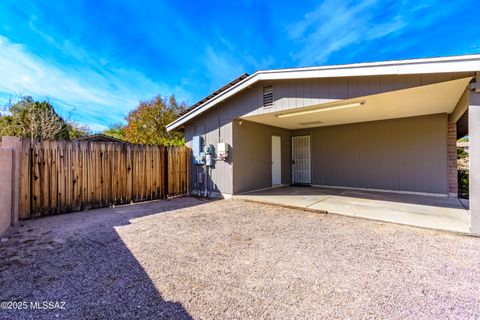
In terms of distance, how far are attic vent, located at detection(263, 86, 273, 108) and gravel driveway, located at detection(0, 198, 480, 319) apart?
3.41 m

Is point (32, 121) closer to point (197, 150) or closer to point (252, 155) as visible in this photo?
point (197, 150)

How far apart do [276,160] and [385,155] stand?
384cm

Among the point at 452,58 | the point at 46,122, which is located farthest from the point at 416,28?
the point at 46,122

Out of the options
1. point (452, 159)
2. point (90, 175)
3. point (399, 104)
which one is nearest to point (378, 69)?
point (399, 104)

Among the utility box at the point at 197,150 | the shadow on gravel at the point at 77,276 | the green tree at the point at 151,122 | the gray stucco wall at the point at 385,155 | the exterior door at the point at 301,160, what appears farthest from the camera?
the green tree at the point at 151,122

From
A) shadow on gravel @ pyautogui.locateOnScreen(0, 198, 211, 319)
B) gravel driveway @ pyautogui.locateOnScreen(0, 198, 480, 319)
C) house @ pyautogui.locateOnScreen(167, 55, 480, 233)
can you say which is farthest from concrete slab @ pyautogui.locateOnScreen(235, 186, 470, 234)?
shadow on gravel @ pyautogui.locateOnScreen(0, 198, 211, 319)

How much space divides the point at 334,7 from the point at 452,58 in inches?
175

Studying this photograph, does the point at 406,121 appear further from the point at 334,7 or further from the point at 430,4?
the point at 334,7

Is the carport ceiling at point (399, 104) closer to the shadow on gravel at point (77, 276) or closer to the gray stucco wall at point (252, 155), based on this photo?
the gray stucco wall at point (252, 155)

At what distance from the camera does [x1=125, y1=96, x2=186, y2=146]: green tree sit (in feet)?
51.2

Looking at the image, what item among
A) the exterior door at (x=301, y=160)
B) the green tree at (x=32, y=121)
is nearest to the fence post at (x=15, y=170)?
the green tree at (x=32, y=121)

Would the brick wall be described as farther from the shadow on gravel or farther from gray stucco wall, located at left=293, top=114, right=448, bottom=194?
the shadow on gravel

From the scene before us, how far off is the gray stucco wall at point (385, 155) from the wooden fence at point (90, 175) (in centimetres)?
592

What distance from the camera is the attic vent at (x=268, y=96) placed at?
595 centimetres
